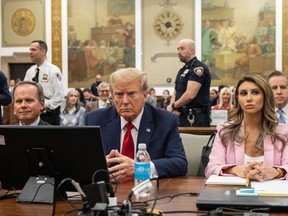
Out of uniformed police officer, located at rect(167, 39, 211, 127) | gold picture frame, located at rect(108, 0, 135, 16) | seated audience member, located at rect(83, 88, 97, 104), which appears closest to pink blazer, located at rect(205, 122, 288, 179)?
uniformed police officer, located at rect(167, 39, 211, 127)

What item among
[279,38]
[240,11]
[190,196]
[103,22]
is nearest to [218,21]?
[240,11]

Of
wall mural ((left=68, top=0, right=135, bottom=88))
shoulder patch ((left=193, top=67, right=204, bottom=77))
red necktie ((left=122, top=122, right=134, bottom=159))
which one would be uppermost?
wall mural ((left=68, top=0, right=135, bottom=88))

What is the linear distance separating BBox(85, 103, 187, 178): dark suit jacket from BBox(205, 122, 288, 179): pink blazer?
0.21 meters

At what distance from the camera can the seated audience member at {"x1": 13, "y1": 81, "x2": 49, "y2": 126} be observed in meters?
3.56

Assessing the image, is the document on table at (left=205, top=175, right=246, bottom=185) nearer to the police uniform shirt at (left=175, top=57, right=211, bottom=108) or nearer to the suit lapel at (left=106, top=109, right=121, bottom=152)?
the suit lapel at (left=106, top=109, right=121, bottom=152)

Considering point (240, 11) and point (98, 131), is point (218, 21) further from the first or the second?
point (98, 131)

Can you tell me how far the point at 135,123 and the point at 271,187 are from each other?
1038 mm

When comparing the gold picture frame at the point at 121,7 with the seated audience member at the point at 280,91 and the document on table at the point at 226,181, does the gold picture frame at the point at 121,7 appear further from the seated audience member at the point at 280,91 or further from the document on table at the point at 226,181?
the document on table at the point at 226,181

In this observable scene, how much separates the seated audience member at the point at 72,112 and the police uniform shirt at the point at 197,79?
246 cm

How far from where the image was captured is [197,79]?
5.82 meters

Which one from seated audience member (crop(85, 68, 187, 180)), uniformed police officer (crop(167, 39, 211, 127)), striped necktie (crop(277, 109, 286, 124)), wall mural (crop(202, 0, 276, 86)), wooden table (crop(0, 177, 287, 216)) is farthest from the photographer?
wall mural (crop(202, 0, 276, 86))

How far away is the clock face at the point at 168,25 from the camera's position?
580 inches

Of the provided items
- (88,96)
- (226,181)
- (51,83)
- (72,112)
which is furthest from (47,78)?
(88,96)

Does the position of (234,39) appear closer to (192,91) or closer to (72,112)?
(72,112)
